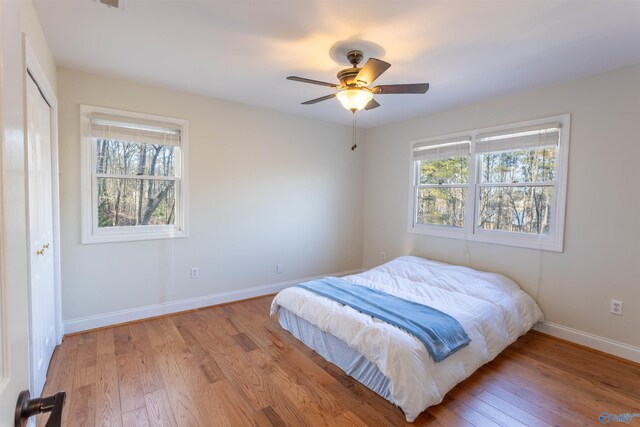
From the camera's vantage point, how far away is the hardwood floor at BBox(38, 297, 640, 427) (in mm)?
1908

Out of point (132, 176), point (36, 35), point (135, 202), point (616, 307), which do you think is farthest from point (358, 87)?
point (616, 307)

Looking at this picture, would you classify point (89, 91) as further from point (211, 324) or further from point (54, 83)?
point (211, 324)

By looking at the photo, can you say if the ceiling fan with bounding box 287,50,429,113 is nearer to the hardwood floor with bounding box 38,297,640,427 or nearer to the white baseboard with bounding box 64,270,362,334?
the hardwood floor with bounding box 38,297,640,427

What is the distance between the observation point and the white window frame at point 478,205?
296 centimetres

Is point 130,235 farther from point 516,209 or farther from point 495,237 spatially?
point 516,209

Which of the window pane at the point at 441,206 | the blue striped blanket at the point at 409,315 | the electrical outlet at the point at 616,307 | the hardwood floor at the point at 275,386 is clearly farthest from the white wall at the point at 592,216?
the blue striped blanket at the point at 409,315

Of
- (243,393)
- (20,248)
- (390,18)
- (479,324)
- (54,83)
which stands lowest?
(243,393)

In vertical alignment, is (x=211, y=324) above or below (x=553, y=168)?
below

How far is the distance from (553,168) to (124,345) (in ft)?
14.5

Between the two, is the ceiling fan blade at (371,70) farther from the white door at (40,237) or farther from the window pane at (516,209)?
the window pane at (516,209)

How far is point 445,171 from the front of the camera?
3988 mm

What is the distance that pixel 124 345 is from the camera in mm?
2713

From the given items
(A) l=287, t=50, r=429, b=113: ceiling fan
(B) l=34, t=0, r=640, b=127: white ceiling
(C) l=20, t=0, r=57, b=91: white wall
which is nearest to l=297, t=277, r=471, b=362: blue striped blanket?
(A) l=287, t=50, r=429, b=113: ceiling fan

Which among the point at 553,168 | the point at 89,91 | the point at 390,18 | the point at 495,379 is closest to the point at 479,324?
the point at 495,379
